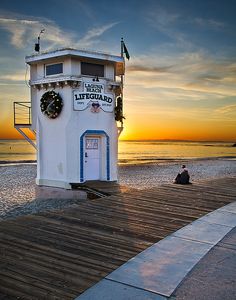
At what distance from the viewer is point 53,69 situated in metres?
14.8

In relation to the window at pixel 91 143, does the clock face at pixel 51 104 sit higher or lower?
higher

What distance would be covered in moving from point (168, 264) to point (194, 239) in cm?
153

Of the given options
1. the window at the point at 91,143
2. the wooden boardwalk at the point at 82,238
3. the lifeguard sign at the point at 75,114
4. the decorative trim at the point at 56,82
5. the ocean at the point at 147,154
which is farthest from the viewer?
the ocean at the point at 147,154

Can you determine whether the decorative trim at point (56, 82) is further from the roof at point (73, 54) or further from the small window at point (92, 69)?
the roof at point (73, 54)

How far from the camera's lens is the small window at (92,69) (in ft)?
47.7

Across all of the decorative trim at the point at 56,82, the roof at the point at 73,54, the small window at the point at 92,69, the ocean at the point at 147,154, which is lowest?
the ocean at the point at 147,154

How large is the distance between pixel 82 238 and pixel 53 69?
35.1 feet

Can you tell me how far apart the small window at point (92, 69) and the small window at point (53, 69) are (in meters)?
1.10

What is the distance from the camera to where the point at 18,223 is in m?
7.30

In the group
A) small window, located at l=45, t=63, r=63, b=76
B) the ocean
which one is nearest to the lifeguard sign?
small window, located at l=45, t=63, r=63, b=76

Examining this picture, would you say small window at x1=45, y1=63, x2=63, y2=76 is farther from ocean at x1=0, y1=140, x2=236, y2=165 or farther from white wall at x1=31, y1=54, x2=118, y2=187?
ocean at x1=0, y1=140, x2=236, y2=165

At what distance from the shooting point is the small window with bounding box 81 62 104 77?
14539 millimetres

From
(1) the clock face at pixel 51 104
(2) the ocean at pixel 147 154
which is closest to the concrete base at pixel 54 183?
(1) the clock face at pixel 51 104

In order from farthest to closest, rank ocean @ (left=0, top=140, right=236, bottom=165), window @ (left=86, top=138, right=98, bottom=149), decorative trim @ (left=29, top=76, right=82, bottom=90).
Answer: ocean @ (left=0, top=140, right=236, bottom=165) → window @ (left=86, top=138, right=98, bottom=149) → decorative trim @ (left=29, top=76, right=82, bottom=90)
